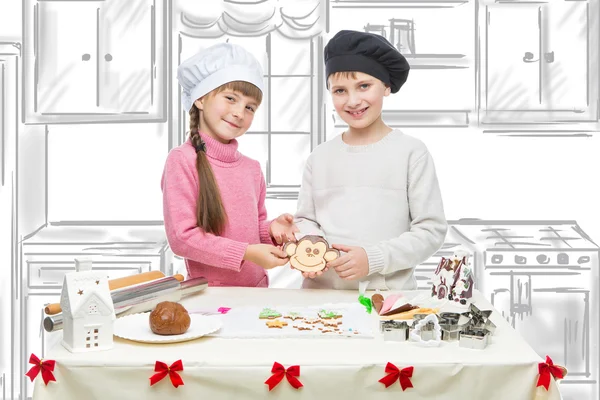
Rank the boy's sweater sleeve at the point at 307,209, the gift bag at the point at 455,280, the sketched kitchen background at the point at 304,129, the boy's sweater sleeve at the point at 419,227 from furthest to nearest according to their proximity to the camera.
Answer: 1. the sketched kitchen background at the point at 304,129
2. the boy's sweater sleeve at the point at 307,209
3. the boy's sweater sleeve at the point at 419,227
4. the gift bag at the point at 455,280

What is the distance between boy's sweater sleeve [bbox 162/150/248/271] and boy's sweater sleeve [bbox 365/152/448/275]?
0.39 m

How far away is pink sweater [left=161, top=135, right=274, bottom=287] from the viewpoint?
76.5 inches

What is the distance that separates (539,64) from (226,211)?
2.11 metres

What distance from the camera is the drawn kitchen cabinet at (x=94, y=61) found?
3.40 m

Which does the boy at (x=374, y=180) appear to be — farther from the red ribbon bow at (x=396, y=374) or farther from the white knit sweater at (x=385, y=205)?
the red ribbon bow at (x=396, y=374)

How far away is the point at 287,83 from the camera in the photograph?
3.41 meters

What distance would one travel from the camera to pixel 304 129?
11.2 ft

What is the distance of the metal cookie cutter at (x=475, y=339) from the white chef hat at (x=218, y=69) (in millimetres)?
1032

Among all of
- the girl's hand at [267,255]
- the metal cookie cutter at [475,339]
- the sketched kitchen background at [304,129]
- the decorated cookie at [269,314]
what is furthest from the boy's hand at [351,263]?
the sketched kitchen background at [304,129]

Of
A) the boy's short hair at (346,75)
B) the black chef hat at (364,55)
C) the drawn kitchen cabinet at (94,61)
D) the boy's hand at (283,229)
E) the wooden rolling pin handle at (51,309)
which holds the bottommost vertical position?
the wooden rolling pin handle at (51,309)

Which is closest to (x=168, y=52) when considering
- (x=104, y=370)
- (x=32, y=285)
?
(x=32, y=285)

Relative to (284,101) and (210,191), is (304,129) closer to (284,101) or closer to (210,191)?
(284,101)

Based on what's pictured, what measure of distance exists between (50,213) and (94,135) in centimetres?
43

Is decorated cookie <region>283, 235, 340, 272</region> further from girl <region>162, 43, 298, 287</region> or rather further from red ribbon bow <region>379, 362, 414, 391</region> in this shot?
red ribbon bow <region>379, 362, 414, 391</region>
